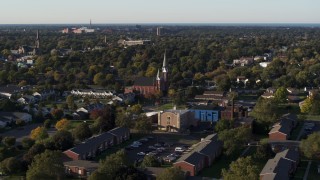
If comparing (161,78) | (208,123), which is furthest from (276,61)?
(208,123)

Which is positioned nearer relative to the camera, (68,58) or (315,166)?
(315,166)

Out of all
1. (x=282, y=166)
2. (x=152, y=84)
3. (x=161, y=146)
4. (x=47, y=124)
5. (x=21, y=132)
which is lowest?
(x=21, y=132)

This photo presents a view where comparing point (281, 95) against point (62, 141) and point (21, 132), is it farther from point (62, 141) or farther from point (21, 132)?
point (62, 141)

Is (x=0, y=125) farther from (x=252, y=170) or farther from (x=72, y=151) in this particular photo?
(x=252, y=170)

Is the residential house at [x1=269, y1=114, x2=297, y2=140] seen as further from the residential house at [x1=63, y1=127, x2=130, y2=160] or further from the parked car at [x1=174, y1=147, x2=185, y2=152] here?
the residential house at [x1=63, y1=127, x2=130, y2=160]

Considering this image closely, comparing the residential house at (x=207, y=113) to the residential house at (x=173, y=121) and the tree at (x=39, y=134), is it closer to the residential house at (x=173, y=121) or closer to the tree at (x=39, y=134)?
the residential house at (x=173, y=121)

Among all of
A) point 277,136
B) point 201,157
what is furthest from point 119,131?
point 277,136
